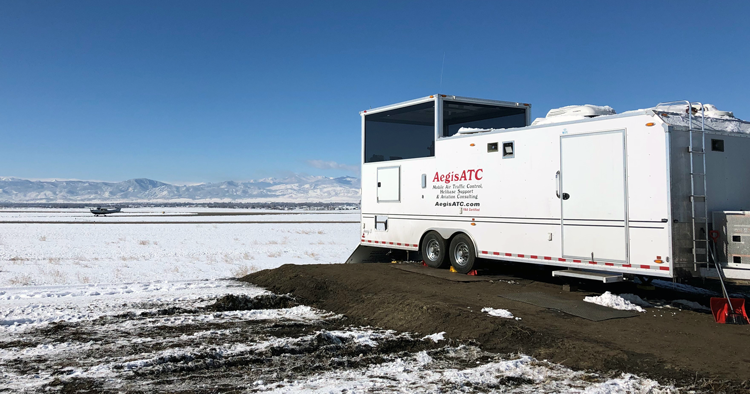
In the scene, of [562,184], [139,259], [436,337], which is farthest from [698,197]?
[139,259]

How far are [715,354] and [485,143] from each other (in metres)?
5.72

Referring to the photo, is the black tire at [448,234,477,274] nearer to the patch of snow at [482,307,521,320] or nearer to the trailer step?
the trailer step

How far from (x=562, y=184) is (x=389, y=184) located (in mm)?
4731

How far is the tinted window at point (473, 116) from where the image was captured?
1199 centimetres

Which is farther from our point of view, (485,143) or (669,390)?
(485,143)

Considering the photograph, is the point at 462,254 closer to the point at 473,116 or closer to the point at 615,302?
the point at 473,116

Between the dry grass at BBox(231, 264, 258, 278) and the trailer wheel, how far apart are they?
5.16m

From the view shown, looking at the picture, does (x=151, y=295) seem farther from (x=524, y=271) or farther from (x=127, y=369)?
(x=524, y=271)

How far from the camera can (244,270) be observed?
15750mm

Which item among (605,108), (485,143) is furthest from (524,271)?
(605,108)

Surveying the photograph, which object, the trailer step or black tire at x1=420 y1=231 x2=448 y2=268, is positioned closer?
the trailer step

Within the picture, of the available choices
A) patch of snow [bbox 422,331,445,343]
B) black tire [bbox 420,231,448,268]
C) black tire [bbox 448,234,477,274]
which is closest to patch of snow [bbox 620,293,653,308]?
black tire [bbox 448,234,477,274]

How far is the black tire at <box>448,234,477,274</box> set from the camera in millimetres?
11133

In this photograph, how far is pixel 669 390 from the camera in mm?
4863
